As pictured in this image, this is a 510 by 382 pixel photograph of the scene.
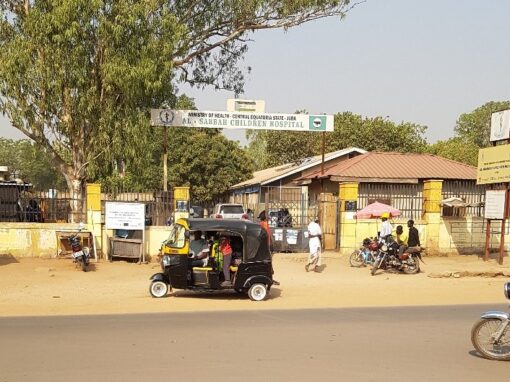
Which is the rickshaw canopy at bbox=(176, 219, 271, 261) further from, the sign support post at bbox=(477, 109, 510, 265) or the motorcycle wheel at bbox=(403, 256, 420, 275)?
the sign support post at bbox=(477, 109, 510, 265)

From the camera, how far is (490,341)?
24.1 feet

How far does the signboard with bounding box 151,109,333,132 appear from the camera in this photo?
2181 cm

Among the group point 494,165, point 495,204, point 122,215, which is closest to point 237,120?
point 122,215

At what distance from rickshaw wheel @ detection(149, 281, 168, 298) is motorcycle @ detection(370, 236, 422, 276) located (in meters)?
7.02

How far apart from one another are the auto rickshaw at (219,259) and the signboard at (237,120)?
9965mm

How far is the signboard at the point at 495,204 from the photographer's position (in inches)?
773

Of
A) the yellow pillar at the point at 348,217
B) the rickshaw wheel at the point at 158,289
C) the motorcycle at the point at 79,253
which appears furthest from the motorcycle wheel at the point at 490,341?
the yellow pillar at the point at 348,217

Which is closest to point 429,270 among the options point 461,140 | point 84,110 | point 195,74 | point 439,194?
point 439,194

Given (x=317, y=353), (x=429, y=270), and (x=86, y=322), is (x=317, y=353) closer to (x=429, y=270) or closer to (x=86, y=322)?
(x=86, y=322)

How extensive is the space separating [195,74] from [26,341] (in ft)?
69.6

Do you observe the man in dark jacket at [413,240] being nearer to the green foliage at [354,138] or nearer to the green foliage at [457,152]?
the green foliage at [354,138]

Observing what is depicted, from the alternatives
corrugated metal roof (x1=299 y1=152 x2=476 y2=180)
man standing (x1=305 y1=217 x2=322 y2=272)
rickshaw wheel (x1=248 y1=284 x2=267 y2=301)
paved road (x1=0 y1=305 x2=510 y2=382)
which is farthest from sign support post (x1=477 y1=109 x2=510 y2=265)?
rickshaw wheel (x1=248 y1=284 x2=267 y2=301)

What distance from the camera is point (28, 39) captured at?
20.3 metres

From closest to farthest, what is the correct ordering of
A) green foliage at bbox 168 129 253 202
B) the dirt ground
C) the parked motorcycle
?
the dirt ground, the parked motorcycle, green foliage at bbox 168 129 253 202
